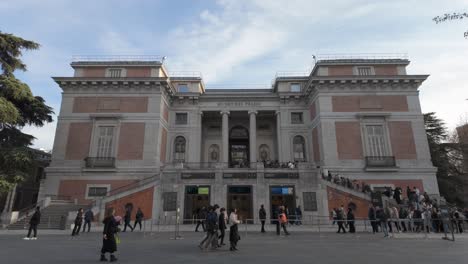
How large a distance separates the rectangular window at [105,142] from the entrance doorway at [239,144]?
13812 millimetres

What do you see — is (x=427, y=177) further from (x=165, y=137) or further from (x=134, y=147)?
(x=134, y=147)

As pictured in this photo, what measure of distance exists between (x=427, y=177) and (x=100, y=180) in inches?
1243

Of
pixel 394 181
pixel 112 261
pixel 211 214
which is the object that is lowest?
pixel 112 261

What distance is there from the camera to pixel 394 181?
26844mm

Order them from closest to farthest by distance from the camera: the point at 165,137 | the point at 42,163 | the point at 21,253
→ the point at 21,253, the point at 165,137, the point at 42,163

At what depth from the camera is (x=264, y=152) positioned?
34.3m

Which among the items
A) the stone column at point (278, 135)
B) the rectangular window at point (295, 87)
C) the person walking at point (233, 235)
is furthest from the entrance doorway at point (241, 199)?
the rectangular window at point (295, 87)

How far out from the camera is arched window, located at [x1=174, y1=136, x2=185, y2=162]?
3153 centimetres

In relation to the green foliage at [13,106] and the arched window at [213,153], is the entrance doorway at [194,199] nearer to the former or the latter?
the arched window at [213,153]

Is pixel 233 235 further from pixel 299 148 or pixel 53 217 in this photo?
pixel 299 148

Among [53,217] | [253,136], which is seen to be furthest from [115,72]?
[253,136]

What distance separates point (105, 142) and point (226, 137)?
12698mm

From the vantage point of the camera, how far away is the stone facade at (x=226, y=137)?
24344 millimetres

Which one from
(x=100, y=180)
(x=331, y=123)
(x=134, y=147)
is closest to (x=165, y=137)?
(x=134, y=147)
